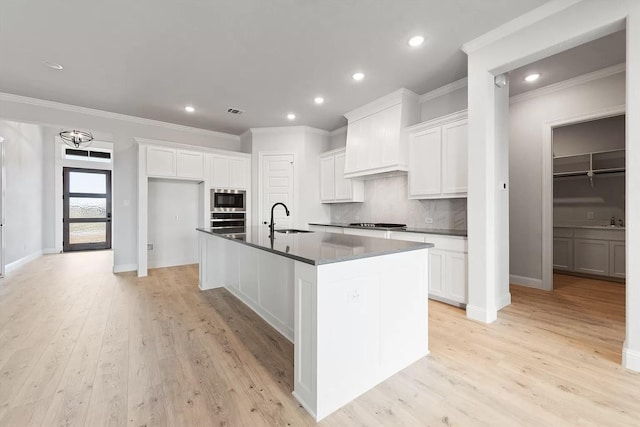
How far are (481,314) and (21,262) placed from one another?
7.90m

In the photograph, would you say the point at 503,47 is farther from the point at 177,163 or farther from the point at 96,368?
the point at 177,163

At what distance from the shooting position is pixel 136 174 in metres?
4.95

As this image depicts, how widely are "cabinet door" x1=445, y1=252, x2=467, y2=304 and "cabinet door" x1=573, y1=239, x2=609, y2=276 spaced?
9.37 feet

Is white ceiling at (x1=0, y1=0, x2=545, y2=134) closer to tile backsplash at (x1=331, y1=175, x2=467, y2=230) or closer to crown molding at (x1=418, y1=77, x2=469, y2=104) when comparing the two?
crown molding at (x1=418, y1=77, x2=469, y2=104)

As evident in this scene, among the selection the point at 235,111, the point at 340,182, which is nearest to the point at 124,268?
the point at 235,111

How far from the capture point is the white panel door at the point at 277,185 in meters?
5.49

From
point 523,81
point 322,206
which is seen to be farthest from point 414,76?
point 322,206

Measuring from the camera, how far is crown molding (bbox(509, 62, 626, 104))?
3129 millimetres

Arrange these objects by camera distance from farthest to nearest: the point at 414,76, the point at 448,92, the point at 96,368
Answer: the point at 448,92, the point at 414,76, the point at 96,368

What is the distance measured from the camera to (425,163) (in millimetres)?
3641

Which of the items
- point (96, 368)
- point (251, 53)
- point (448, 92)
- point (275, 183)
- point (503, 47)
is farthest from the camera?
point (275, 183)

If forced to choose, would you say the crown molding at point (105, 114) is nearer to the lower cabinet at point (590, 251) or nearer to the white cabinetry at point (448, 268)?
the white cabinetry at point (448, 268)

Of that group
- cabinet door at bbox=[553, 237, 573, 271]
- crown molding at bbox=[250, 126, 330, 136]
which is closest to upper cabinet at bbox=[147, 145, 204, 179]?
crown molding at bbox=[250, 126, 330, 136]

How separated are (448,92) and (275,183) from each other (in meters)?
3.34
